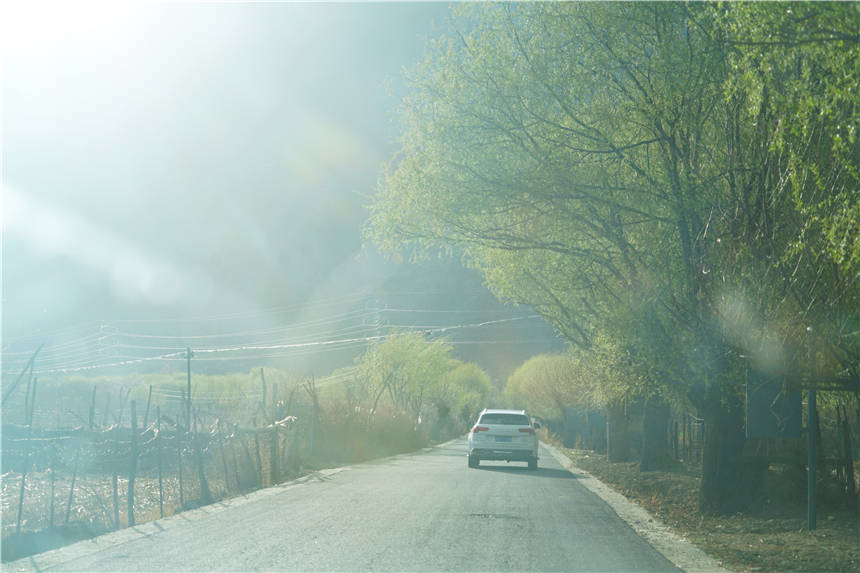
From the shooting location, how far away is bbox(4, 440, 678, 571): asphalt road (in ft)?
27.8

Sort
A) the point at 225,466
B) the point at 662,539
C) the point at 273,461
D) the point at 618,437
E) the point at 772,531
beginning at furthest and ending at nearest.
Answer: the point at 618,437 → the point at 273,461 → the point at 225,466 → the point at 772,531 → the point at 662,539

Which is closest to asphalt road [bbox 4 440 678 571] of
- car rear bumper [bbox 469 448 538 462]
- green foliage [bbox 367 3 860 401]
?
green foliage [bbox 367 3 860 401]

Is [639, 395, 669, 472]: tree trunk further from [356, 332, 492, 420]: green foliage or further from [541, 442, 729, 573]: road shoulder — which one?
[356, 332, 492, 420]: green foliage

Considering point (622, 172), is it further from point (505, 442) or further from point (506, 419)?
point (506, 419)

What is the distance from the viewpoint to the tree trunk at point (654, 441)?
24.7 m

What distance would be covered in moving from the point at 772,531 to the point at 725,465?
2.48 m

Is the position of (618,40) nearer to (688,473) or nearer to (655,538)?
(655,538)

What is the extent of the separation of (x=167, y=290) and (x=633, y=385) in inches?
4500

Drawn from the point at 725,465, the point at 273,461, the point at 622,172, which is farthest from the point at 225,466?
the point at 622,172

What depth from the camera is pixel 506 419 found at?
2686 centimetres

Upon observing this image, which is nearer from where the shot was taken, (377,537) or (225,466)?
(377,537)

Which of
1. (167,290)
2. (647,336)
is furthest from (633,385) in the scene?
(167,290)

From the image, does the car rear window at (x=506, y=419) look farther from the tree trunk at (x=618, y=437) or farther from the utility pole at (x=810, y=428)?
the utility pole at (x=810, y=428)

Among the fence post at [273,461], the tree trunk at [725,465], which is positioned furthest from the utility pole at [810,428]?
the fence post at [273,461]
